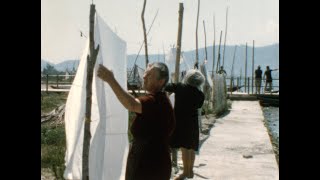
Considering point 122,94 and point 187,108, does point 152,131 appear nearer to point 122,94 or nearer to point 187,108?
point 122,94

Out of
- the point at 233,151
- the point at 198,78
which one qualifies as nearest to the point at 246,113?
the point at 233,151

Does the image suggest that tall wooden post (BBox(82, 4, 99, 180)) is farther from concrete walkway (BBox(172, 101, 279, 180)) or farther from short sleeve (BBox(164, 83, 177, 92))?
concrete walkway (BBox(172, 101, 279, 180))

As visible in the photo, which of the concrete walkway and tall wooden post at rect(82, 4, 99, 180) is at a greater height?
tall wooden post at rect(82, 4, 99, 180)

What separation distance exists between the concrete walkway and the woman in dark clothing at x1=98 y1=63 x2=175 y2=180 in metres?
3.42

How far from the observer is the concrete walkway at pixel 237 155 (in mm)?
7348

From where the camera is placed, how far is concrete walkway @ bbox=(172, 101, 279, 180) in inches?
289

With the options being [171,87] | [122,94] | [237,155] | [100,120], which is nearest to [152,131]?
[122,94]

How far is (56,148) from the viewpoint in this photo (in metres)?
8.36

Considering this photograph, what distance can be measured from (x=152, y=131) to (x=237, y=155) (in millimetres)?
5692

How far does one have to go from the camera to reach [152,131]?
3613mm

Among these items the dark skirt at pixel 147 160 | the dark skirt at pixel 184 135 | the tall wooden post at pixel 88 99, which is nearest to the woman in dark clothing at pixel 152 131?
the dark skirt at pixel 147 160

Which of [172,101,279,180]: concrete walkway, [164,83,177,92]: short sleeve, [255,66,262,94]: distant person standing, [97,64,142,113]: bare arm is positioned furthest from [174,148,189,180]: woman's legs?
[255,66,262,94]: distant person standing

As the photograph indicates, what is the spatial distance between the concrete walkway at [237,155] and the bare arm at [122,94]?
3840mm

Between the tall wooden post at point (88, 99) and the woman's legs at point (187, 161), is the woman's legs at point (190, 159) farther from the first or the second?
the tall wooden post at point (88, 99)
